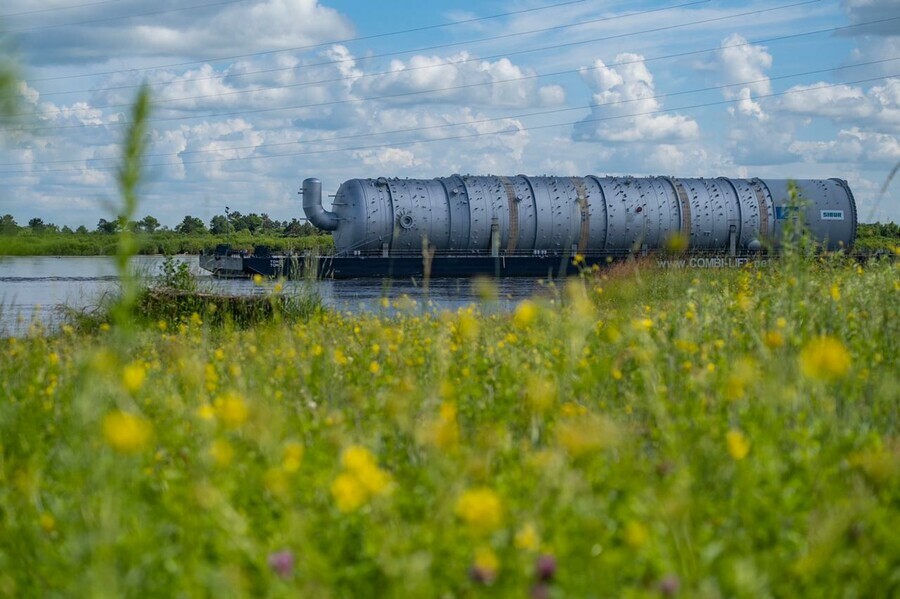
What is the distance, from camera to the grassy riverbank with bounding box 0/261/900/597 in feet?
8.74

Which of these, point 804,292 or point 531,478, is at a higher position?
point 804,292

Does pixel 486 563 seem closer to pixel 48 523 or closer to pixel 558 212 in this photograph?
pixel 48 523

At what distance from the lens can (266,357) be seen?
6.99 m

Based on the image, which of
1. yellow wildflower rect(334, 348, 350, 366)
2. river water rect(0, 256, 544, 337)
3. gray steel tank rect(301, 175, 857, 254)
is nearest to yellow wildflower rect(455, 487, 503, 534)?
yellow wildflower rect(334, 348, 350, 366)

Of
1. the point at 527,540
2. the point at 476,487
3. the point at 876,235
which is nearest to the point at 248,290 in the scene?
the point at 476,487

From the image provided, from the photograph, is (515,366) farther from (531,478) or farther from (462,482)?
(462,482)

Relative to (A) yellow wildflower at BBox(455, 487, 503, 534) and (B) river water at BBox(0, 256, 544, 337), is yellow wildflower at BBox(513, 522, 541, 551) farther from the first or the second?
(B) river water at BBox(0, 256, 544, 337)

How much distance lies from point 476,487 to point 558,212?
3810 centimetres

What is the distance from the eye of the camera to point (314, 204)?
136ft

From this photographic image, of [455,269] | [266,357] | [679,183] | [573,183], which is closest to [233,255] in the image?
[455,269]

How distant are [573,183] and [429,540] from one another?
131ft

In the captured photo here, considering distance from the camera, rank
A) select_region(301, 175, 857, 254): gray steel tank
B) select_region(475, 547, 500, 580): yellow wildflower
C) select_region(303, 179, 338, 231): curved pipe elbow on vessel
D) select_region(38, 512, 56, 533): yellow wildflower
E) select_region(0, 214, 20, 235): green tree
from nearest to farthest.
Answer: select_region(475, 547, 500, 580): yellow wildflower, select_region(38, 512, 56, 533): yellow wildflower, select_region(0, 214, 20, 235): green tree, select_region(301, 175, 857, 254): gray steel tank, select_region(303, 179, 338, 231): curved pipe elbow on vessel

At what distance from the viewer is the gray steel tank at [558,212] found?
3916 centimetres

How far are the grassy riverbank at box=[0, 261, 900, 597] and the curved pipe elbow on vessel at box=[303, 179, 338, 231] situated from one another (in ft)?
118
